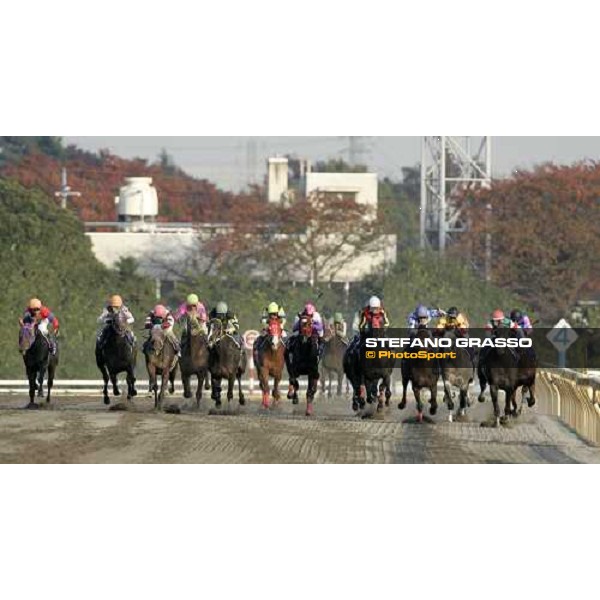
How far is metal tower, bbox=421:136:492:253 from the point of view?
5675cm

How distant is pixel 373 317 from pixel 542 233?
28.1m

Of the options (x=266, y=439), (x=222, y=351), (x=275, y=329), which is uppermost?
(x=275, y=329)

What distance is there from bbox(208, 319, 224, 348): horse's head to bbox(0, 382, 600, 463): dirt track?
1.56m

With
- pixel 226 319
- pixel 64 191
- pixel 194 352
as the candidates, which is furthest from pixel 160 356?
pixel 64 191

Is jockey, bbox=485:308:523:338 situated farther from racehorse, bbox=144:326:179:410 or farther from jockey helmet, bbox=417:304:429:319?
racehorse, bbox=144:326:179:410

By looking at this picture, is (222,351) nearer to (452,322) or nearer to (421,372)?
(421,372)

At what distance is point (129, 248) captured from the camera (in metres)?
55.7

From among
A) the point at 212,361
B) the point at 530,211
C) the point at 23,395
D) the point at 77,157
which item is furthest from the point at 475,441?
the point at 77,157

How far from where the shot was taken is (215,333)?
3309 cm

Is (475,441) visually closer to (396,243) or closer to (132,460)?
(132,460)

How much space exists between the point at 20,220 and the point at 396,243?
1226 cm

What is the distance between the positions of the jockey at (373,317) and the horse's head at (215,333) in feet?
9.86

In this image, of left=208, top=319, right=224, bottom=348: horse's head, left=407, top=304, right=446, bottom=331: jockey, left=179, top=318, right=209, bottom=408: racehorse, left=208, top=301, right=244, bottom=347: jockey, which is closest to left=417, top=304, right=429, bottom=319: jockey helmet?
left=407, top=304, right=446, bottom=331: jockey

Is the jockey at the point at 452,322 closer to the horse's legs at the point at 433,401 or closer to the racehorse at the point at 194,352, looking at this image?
the horse's legs at the point at 433,401
